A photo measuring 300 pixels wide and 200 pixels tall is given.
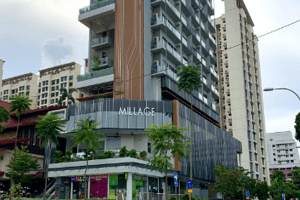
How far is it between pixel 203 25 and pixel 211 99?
60.0 ft

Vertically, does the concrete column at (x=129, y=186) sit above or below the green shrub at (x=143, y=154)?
below

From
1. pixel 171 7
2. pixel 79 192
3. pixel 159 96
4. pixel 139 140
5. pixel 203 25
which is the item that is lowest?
pixel 79 192

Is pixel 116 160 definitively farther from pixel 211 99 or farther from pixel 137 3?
pixel 211 99

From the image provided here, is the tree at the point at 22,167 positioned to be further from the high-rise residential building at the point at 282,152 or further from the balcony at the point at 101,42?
the high-rise residential building at the point at 282,152

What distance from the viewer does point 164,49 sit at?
5653 centimetres

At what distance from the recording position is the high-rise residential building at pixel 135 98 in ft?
139

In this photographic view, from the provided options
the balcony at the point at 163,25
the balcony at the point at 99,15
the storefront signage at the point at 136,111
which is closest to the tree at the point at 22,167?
the storefront signage at the point at 136,111

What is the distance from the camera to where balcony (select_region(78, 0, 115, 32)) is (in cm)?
5720

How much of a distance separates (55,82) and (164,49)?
89232mm

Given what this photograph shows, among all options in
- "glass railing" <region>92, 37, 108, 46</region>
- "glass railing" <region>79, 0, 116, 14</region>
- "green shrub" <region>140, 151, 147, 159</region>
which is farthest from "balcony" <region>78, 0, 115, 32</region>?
"green shrub" <region>140, 151, 147, 159</region>

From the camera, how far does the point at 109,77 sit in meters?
54.2

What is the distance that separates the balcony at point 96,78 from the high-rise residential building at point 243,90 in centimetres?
5970

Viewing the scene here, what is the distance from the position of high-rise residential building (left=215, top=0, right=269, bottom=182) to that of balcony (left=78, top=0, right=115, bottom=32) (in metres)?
54.0

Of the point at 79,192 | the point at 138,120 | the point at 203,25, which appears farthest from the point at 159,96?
the point at 203,25
